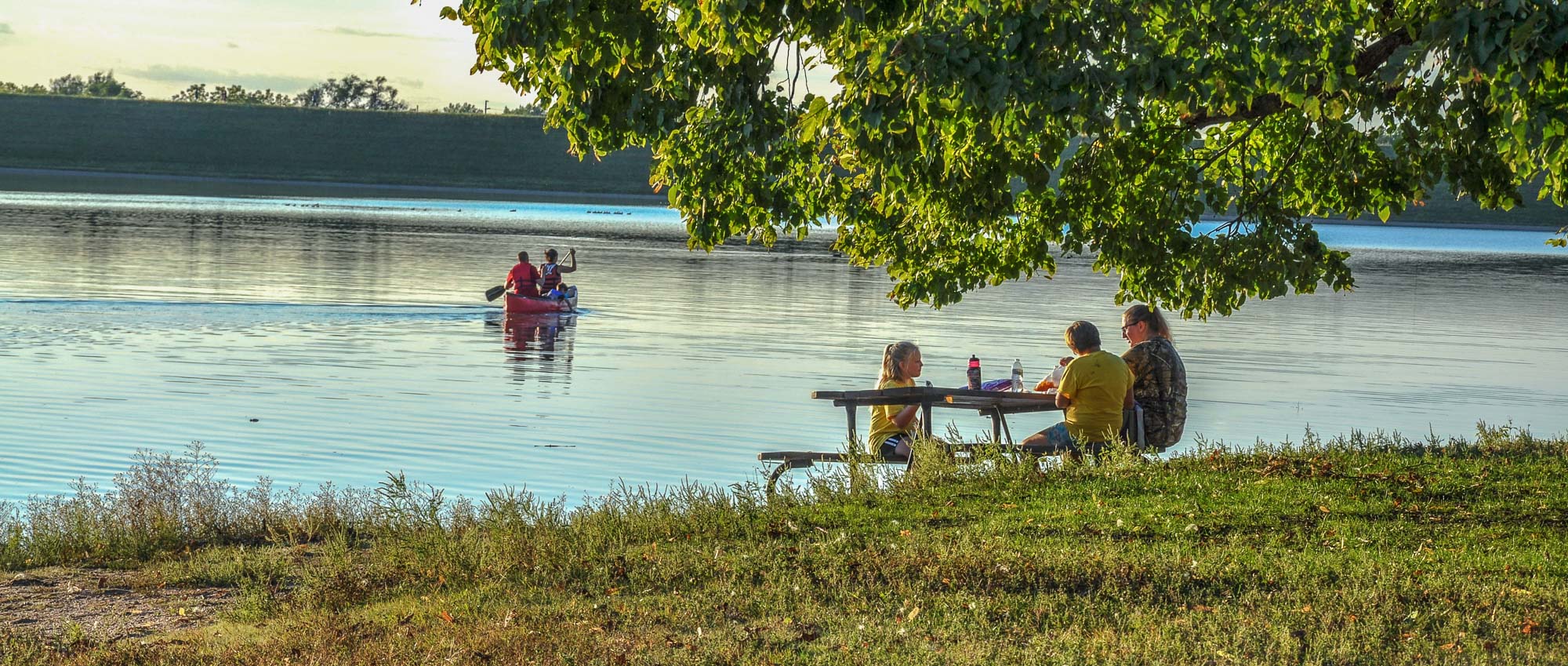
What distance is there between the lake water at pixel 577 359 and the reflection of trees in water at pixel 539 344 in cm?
13

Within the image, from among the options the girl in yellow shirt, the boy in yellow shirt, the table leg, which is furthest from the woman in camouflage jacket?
the table leg

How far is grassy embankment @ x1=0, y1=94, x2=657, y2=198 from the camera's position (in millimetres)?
126812

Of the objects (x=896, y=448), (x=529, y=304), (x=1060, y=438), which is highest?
(x=1060, y=438)

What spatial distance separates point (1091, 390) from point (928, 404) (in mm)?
1123

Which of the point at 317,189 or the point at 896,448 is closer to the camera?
the point at 896,448

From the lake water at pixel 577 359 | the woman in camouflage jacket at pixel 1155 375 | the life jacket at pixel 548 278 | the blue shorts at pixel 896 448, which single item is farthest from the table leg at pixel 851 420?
the life jacket at pixel 548 278

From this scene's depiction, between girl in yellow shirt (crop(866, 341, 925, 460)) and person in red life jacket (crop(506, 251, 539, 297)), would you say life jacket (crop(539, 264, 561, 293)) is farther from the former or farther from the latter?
girl in yellow shirt (crop(866, 341, 925, 460))

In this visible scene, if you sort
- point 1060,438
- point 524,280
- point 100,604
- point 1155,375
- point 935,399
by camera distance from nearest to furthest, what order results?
1. point 100,604
2. point 935,399
3. point 1155,375
4. point 1060,438
5. point 524,280

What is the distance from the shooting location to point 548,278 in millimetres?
29797

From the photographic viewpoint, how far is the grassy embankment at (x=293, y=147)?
12681 cm

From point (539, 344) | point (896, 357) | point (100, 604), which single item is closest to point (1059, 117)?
point (896, 357)

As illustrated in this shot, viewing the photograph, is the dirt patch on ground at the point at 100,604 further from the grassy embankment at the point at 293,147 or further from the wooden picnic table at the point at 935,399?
the grassy embankment at the point at 293,147

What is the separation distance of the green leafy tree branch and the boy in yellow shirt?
3.12 ft

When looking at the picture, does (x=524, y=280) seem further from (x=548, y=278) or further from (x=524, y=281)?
(x=548, y=278)
